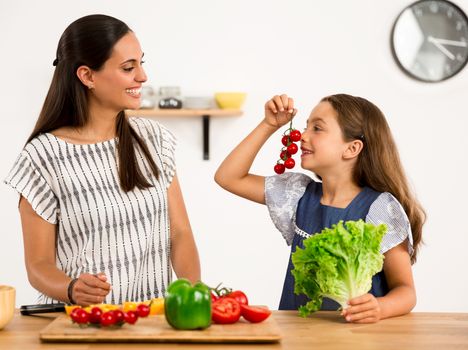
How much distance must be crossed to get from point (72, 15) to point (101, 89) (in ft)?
8.21

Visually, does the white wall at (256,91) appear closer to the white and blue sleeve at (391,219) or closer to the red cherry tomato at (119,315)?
the white and blue sleeve at (391,219)

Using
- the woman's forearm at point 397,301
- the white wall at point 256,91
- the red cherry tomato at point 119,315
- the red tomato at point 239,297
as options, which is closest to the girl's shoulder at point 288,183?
the woman's forearm at point 397,301

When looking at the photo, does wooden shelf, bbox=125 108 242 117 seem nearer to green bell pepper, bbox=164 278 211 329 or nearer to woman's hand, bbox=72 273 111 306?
woman's hand, bbox=72 273 111 306

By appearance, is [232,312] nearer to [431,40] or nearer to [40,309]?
[40,309]

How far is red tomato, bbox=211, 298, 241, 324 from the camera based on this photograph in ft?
5.92

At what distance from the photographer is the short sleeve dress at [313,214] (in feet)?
7.29

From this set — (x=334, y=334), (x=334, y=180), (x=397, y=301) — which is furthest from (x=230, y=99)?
(x=334, y=334)

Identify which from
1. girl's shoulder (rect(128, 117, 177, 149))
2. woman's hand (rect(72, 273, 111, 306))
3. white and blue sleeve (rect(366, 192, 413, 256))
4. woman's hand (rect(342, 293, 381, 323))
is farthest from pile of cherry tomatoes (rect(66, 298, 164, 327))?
girl's shoulder (rect(128, 117, 177, 149))

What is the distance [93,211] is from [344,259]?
2.75ft

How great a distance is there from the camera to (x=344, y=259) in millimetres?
1938

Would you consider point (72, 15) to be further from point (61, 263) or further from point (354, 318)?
point (354, 318)

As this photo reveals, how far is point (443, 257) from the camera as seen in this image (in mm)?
4875

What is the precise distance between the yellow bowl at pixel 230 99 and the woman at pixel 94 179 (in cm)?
218

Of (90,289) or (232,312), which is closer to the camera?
(232,312)
